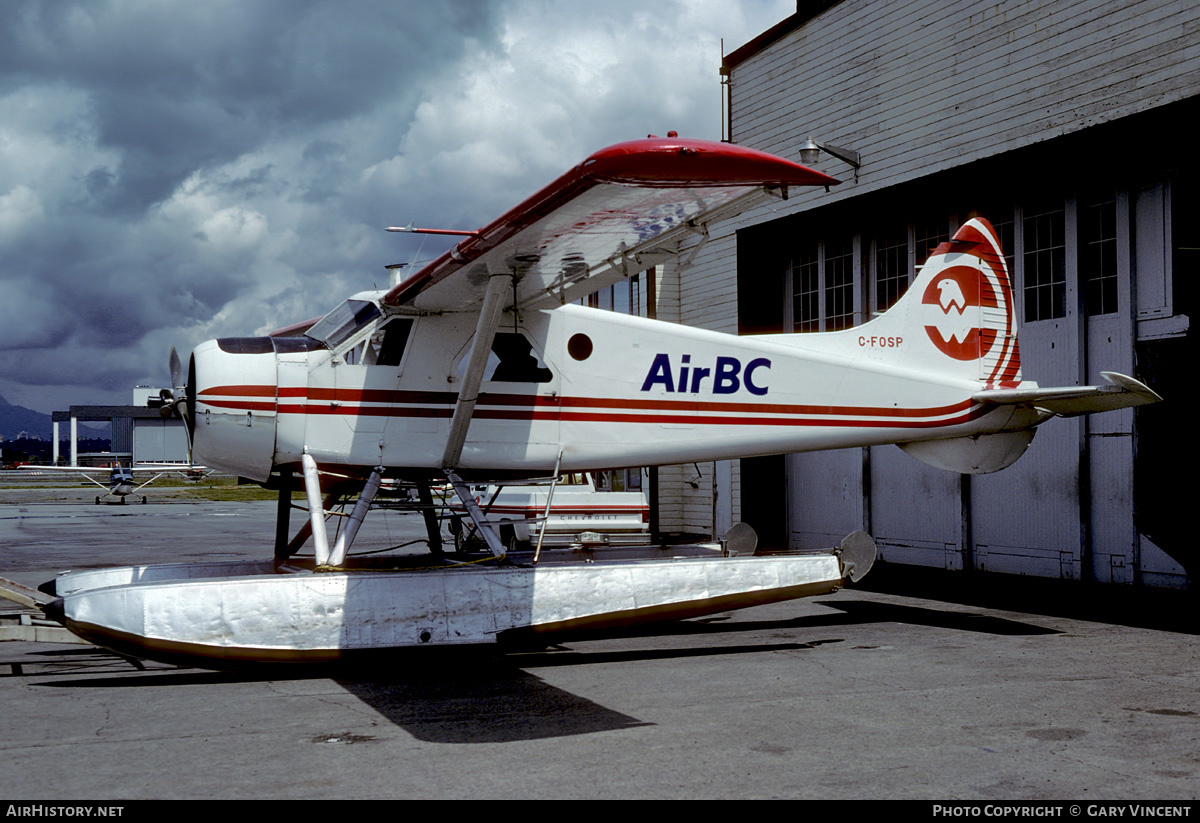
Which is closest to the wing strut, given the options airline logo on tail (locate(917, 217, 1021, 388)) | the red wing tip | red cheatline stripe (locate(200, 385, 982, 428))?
red cheatline stripe (locate(200, 385, 982, 428))

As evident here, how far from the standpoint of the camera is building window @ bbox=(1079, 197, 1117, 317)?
36.9ft

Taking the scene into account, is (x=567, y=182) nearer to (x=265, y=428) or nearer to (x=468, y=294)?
(x=468, y=294)

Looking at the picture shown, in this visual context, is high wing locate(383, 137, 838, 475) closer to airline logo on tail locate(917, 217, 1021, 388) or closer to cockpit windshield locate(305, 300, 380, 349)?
cockpit windshield locate(305, 300, 380, 349)

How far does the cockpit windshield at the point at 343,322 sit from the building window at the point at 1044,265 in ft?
27.7

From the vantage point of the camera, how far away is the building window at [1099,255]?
36.9 ft

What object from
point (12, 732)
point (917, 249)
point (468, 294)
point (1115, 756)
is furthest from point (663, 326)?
point (917, 249)

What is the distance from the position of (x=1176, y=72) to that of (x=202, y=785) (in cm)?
1028

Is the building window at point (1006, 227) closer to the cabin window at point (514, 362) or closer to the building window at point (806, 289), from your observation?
the building window at point (806, 289)

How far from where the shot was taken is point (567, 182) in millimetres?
5598

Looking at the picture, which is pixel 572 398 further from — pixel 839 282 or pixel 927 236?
pixel 839 282

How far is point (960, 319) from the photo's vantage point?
31.9ft

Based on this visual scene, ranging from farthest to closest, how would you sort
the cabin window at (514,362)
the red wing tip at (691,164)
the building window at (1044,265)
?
the building window at (1044,265), the cabin window at (514,362), the red wing tip at (691,164)

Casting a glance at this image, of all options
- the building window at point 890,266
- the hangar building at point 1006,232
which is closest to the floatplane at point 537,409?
the hangar building at point 1006,232

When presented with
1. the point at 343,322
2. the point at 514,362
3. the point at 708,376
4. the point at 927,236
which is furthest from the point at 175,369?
the point at 927,236
